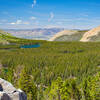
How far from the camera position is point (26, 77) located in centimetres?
6450

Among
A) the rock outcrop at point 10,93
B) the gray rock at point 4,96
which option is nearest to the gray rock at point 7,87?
the rock outcrop at point 10,93

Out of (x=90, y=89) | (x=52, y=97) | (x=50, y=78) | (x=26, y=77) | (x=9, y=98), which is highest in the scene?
(x=9, y=98)

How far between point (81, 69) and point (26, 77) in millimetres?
122482

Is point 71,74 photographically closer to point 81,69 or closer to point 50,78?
point 81,69

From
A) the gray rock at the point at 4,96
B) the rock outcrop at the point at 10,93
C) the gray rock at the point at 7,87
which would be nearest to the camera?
the gray rock at the point at 4,96

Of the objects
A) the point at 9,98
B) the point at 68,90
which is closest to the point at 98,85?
the point at 68,90

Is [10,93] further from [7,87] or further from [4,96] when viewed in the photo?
[4,96]

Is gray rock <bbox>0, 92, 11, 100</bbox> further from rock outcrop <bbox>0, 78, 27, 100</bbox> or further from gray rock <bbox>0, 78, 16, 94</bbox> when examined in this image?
gray rock <bbox>0, 78, 16, 94</bbox>

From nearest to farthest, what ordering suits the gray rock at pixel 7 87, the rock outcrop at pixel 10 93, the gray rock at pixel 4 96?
the gray rock at pixel 4 96 < the rock outcrop at pixel 10 93 < the gray rock at pixel 7 87

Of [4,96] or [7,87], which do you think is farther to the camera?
[7,87]

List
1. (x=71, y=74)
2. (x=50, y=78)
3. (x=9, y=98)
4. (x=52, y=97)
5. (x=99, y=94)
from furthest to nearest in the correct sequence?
(x=71, y=74) → (x=50, y=78) → (x=52, y=97) → (x=99, y=94) → (x=9, y=98)

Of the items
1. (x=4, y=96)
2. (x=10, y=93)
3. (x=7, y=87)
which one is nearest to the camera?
(x=4, y=96)

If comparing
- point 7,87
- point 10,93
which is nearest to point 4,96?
point 10,93

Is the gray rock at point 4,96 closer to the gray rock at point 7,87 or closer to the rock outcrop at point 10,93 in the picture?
the rock outcrop at point 10,93
